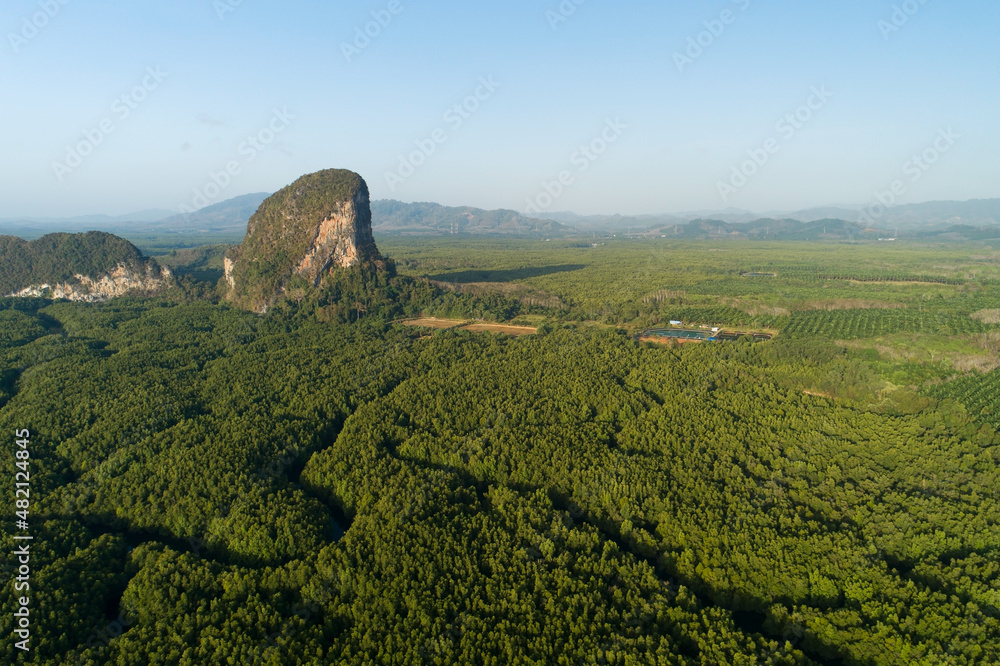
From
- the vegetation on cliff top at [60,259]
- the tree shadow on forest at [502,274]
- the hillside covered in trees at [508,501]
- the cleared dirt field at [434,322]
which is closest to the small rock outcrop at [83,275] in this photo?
the vegetation on cliff top at [60,259]

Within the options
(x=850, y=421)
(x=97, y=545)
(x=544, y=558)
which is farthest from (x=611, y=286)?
(x=97, y=545)

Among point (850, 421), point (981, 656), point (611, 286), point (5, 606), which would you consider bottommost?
point (981, 656)

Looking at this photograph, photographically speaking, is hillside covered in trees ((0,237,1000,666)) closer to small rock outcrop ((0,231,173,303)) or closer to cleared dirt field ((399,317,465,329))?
cleared dirt field ((399,317,465,329))

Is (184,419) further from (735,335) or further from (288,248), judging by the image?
(735,335)

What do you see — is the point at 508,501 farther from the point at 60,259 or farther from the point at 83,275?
the point at 60,259

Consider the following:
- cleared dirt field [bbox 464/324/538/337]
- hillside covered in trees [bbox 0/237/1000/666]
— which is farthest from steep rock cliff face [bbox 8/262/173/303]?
cleared dirt field [bbox 464/324/538/337]
